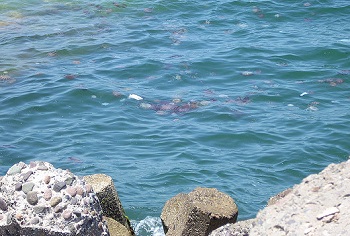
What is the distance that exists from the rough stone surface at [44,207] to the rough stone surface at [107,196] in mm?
1053

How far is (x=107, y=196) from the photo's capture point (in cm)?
701

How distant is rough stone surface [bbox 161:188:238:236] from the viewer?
6.48 metres

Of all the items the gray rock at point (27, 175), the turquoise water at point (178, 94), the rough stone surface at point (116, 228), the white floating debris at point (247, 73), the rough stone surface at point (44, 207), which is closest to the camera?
the rough stone surface at point (44, 207)

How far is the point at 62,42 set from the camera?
1686 cm

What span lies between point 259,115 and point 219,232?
7.34 metres

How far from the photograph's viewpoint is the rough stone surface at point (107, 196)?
6.98 meters

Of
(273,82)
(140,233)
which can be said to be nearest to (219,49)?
(273,82)

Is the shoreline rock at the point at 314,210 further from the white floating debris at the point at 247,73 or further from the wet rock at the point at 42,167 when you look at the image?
the white floating debris at the point at 247,73

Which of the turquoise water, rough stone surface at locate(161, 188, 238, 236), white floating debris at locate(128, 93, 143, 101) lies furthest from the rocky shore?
white floating debris at locate(128, 93, 143, 101)

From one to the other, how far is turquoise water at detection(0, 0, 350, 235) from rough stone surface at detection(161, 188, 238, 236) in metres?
2.01

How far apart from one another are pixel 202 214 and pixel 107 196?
1013 millimetres

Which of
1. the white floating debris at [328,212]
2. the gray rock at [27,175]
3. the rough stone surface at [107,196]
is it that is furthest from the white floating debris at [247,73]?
the white floating debris at [328,212]

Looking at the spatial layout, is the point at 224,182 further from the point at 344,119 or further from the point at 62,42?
the point at 62,42

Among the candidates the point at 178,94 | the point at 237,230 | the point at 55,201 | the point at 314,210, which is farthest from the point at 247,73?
the point at 314,210
